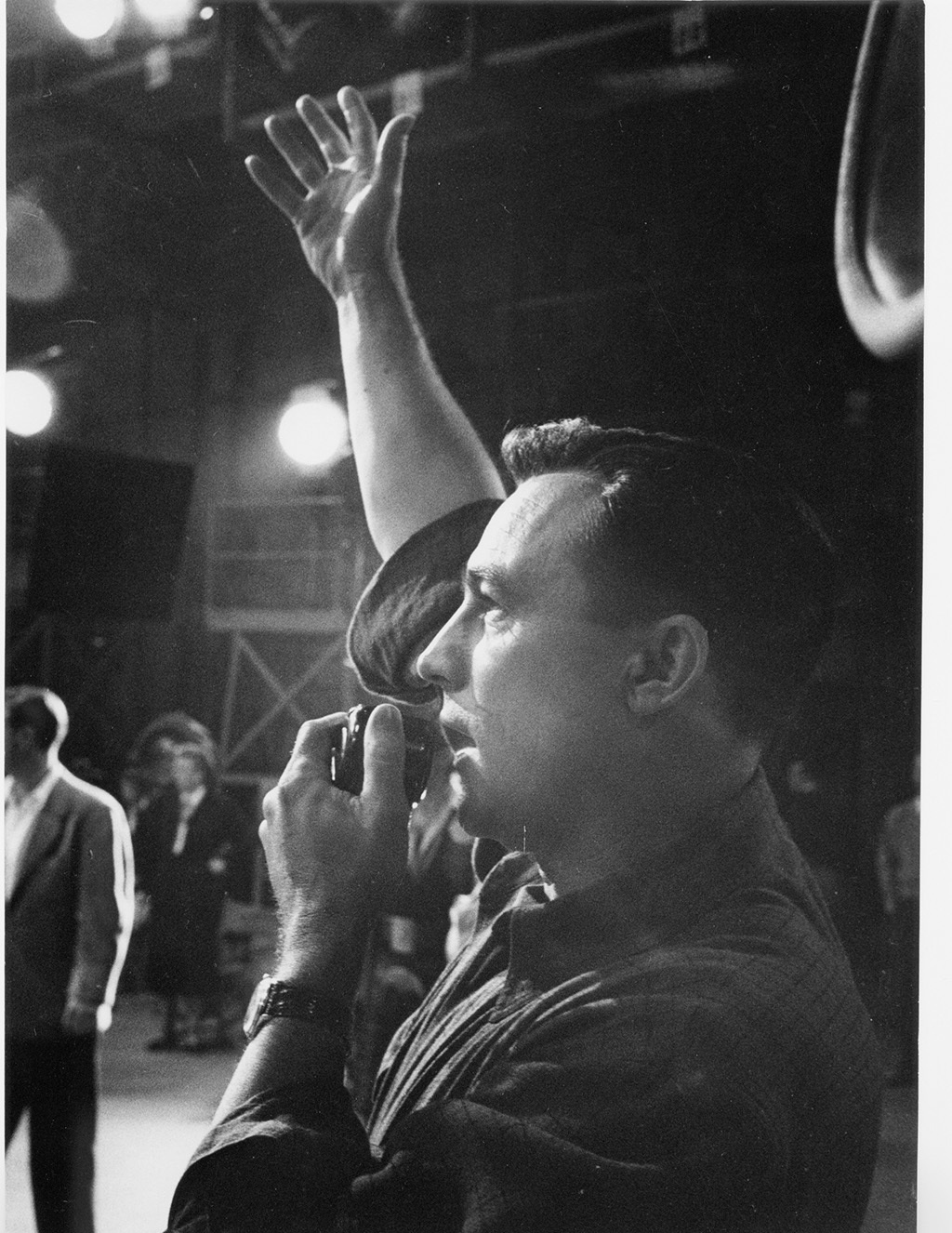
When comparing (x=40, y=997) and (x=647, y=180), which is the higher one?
(x=647, y=180)

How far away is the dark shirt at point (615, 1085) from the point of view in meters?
1.61

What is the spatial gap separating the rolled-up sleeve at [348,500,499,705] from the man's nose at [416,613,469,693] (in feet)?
0.06

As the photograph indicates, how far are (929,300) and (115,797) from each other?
57.9 inches

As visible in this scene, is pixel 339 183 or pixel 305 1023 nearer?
pixel 305 1023

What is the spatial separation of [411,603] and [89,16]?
41.5 inches

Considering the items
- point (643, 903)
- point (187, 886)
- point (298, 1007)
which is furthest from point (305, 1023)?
point (643, 903)

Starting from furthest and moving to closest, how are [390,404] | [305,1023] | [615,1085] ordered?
[390,404] → [305,1023] → [615,1085]

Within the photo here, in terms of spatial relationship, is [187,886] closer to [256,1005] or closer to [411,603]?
[256,1005]

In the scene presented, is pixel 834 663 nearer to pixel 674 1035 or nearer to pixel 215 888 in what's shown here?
pixel 674 1035

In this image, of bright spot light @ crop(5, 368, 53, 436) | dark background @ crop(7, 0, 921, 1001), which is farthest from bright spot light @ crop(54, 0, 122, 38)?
bright spot light @ crop(5, 368, 53, 436)

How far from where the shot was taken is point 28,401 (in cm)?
186

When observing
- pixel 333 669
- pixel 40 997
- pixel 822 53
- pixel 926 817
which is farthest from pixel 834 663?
pixel 40 997

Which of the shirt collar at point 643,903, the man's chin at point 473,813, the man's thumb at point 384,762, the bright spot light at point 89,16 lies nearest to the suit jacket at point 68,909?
the man's thumb at point 384,762

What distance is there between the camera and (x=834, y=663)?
177 centimetres
